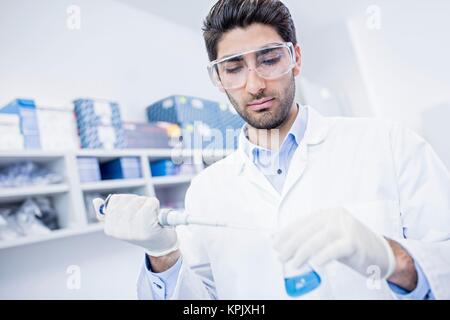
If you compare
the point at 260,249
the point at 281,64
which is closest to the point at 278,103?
the point at 281,64

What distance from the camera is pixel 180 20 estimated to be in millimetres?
985

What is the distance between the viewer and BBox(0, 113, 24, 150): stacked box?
118 cm

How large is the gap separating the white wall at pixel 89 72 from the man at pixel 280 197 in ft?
0.67

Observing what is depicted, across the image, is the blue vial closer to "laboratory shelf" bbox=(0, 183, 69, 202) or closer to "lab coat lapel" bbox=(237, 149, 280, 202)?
"lab coat lapel" bbox=(237, 149, 280, 202)

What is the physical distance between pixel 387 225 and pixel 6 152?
1222 millimetres

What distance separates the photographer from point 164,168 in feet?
5.16

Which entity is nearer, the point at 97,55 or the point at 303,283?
the point at 303,283

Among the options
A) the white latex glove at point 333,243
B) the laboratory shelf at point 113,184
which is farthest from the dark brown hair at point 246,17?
the laboratory shelf at point 113,184

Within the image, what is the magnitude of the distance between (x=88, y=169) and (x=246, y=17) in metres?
0.95

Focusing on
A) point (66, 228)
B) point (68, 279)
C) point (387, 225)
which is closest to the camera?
point (387, 225)

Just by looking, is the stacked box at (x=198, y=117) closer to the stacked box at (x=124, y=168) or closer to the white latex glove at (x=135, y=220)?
the stacked box at (x=124, y=168)

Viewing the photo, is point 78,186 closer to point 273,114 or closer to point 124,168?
point 124,168

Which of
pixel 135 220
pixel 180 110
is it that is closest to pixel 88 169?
pixel 180 110

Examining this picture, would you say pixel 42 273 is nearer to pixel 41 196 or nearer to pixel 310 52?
pixel 41 196
